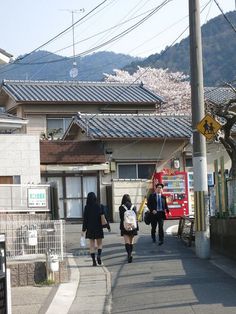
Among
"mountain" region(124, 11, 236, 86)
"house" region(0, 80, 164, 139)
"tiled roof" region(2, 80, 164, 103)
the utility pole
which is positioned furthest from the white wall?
"mountain" region(124, 11, 236, 86)

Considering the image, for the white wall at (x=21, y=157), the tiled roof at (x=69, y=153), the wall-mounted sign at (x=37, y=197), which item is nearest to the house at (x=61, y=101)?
the tiled roof at (x=69, y=153)

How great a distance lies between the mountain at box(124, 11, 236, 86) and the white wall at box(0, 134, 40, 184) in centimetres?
4782

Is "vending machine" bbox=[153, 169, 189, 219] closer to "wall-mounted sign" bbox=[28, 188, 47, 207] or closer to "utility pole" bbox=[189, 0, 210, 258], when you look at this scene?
"utility pole" bbox=[189, 0, 210, 258]

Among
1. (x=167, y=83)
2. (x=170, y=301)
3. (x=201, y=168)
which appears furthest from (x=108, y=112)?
(x=170, y=301)

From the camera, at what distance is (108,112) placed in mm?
33656

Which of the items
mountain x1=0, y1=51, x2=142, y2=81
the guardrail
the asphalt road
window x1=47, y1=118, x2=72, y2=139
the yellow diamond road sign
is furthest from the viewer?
mountain x1=0, y1=51, x2=142, y2=81

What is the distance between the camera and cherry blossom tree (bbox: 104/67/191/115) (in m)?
41.6

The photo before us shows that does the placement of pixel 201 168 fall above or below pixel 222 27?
below

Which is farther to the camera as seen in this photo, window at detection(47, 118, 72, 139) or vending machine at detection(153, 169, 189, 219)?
window at detection(47, 118, 72, 139)

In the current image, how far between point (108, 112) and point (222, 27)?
4976cm

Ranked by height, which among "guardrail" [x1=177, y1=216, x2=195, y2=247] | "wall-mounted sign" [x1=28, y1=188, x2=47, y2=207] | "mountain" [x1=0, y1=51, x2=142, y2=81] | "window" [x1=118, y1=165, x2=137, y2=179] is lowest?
"guardrail" [x1=177, y1=216, x2=195, y2=247]

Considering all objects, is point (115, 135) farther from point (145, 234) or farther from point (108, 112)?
point (145, 234)

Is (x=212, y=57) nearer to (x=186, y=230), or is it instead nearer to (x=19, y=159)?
(x=19, y=159)

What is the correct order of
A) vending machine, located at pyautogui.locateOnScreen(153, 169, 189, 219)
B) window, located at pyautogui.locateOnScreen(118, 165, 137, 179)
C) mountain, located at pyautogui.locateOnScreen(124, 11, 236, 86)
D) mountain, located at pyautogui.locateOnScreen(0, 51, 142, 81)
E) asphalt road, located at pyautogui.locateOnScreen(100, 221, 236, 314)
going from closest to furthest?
asphalt road, located at pyautogui.locateOnScreen(100, 221, 236, 314) → vending machine, located at pyautogui.locateOnScreen(153, 169, 189, 219) → window, located at pyautogui.locateOnScreen(118, 165, 137, 179) → mountain, located at pyautogui.locateOnScreen(124, 11, 236, 86) → mountain, located at pyautogui.locateOnScreen(0, 51, 142, 81)
